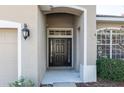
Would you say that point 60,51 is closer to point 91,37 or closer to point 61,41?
point 61,41

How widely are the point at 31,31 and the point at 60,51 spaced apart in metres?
6.60

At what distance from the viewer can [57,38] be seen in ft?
46.6

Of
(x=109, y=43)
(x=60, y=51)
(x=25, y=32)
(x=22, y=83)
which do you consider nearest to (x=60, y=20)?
(x=60, y=51)

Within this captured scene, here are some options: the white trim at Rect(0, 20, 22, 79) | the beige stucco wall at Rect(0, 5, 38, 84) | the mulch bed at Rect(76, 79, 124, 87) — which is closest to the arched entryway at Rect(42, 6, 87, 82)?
the mulch bed at Rect(76, 79, 124, 87)

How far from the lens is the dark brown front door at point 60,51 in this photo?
14234mm

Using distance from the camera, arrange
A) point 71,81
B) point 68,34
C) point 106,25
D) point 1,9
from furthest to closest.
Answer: point 68,34 < point 106,25 < point 71,81 < point 1,9

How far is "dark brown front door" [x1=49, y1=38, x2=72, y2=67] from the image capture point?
14234 millimetres

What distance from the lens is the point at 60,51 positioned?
14.3 meters

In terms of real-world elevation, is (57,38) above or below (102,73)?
above

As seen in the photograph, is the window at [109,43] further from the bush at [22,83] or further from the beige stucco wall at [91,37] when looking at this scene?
the bush at [22,83]

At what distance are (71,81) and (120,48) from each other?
511cm

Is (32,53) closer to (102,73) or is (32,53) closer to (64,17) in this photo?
(102,73)

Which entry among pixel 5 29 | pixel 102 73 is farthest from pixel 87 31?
pixel 5 29

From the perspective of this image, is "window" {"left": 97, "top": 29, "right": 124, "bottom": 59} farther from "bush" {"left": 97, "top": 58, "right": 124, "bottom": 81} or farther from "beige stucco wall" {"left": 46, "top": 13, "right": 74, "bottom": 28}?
"bush" {"left": 97, "top": 58, "right": 124, "bottom": 81}
